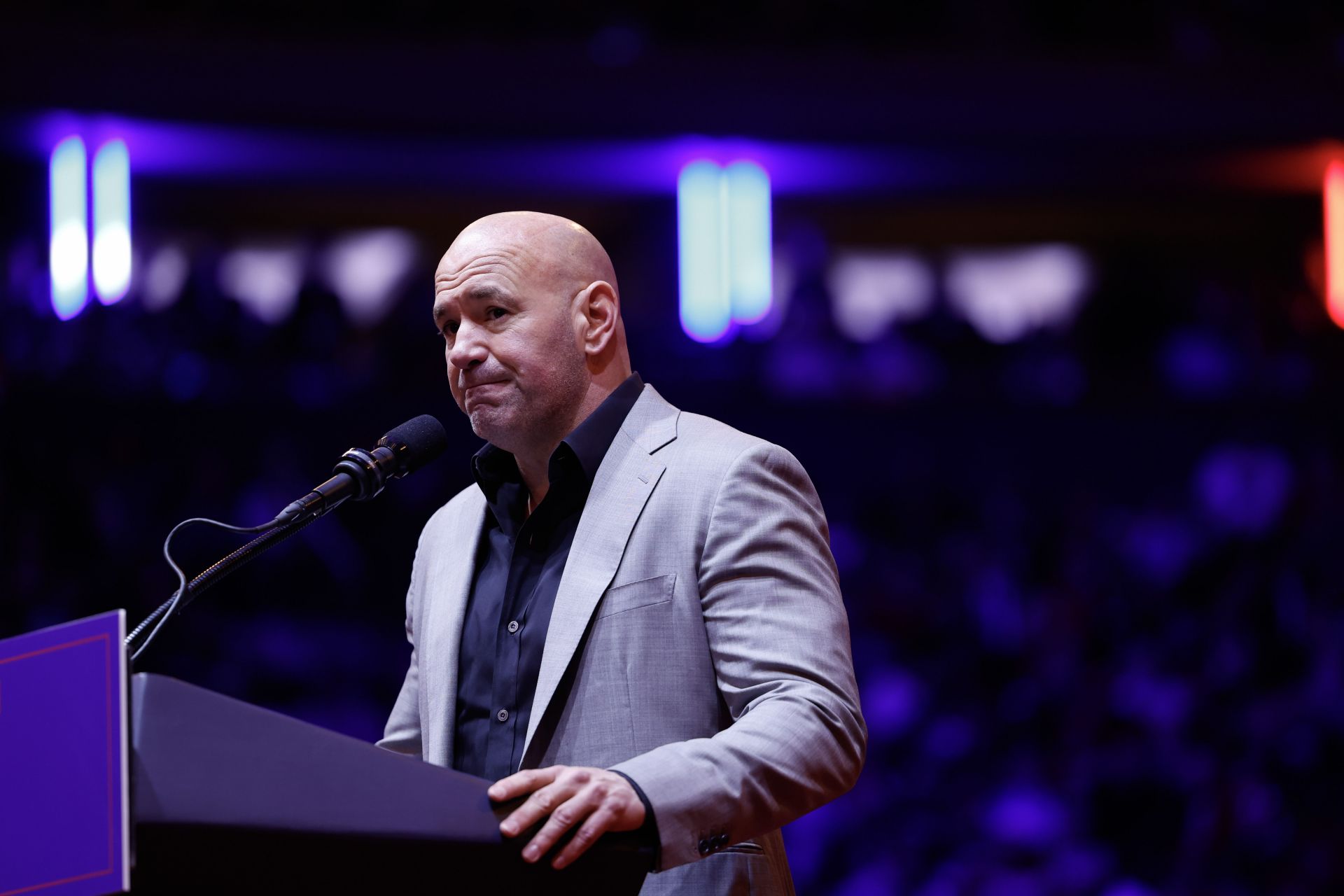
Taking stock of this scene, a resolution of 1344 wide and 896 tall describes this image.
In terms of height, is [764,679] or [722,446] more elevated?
[722,446]

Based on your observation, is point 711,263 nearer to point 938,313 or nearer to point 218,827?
point 938,313

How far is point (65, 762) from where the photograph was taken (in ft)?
3.61

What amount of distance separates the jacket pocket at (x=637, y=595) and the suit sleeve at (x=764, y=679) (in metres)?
0.04

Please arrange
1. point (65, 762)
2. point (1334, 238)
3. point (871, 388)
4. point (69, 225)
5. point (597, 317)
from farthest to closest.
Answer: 1. point (1334, 238)
2. point (871, 388)
3. point (69, 225)
4. point (597, 317)
5. point (65, 762)

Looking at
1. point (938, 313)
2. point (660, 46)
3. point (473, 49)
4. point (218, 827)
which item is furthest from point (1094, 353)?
point (218, 827)

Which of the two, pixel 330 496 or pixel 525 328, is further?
pixel 525 328

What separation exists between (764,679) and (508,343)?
519 mm

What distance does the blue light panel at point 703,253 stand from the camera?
629cm

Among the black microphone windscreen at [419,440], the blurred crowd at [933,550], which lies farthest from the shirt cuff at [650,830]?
the blurred crowd at [933,550]

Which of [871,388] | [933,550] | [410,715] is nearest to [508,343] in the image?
[410,715]

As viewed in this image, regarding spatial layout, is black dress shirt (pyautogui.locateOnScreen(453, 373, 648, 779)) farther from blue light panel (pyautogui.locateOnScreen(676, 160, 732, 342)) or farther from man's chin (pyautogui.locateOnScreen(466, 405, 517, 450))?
blue light panel (pyautogui.locateOnScreen(676, 160, 732, 342))

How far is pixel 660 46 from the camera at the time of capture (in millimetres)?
6070

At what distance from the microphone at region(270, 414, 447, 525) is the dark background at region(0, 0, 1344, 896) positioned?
3.54 m

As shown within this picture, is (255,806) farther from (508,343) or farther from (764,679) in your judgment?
(508,343)
